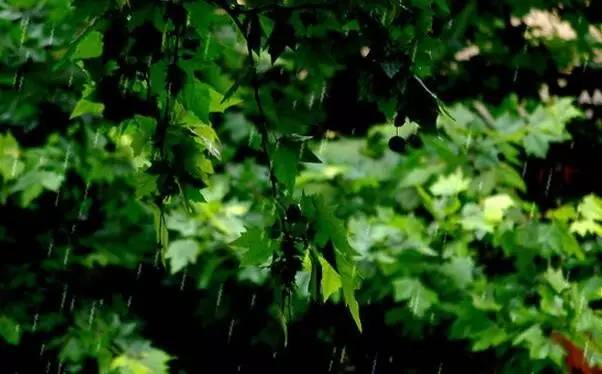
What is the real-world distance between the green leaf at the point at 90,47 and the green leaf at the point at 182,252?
6.50ft

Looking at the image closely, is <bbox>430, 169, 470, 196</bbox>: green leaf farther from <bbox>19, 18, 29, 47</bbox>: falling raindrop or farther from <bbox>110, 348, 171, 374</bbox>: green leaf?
<bbox>19, 18, 29, 47</bbox>: falling raindrop

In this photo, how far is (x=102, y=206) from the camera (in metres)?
3.77

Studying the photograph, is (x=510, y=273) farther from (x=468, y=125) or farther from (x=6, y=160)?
(x=6, y=160)

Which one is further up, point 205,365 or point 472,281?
point 472,281

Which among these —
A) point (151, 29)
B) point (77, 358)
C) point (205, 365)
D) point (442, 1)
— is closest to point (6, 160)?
point (77, 358)

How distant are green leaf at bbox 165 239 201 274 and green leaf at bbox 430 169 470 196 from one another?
4.16 feet

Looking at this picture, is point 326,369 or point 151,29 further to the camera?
point 326,369

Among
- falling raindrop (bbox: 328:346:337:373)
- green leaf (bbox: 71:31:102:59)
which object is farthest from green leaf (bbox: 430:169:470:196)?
green leaf (bbox: 71:31:102:59)

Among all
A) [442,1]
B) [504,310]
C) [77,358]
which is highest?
[442,1]

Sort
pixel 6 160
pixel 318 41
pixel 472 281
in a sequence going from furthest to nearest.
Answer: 1. pixel 472 281
2. pixel 6 160
3. pixel 318 41

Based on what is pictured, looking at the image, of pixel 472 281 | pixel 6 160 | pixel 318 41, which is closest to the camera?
pixel 318 41

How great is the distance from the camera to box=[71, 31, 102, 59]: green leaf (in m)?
1.76

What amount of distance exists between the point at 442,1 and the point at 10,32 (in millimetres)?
2555

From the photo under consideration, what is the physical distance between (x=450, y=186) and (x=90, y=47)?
97.9 inches
